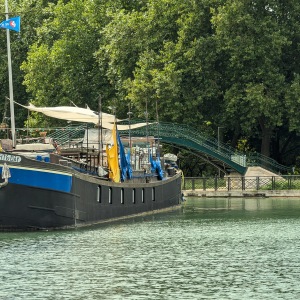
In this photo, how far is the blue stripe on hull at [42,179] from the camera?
4731 cm

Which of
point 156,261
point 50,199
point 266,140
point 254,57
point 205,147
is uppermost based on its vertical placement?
point 254,57

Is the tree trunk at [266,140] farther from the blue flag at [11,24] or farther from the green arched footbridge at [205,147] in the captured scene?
the blue flag at [11,24]

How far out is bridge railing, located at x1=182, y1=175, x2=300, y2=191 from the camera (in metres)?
83.6

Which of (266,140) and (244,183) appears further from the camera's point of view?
(266,140)

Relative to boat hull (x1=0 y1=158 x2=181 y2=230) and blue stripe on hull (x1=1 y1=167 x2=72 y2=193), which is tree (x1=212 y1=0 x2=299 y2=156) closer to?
boat hull (x1=0 y1=158 x2=181 y2=230)

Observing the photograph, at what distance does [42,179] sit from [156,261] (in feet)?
29.5

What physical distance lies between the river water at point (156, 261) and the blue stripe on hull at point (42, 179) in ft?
5.79

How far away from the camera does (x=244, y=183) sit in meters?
85.7

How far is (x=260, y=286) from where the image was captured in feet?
115

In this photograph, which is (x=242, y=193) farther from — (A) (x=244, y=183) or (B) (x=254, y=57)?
(B) (x=254, y=57)

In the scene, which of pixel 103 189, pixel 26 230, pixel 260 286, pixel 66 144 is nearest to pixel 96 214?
pixel 103 189

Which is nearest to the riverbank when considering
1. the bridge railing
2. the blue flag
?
the bridge railing

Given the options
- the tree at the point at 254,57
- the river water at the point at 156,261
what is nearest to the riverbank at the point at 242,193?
the tree at the point at 254,57

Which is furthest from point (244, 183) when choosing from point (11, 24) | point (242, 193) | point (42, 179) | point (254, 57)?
point (42, 179)
